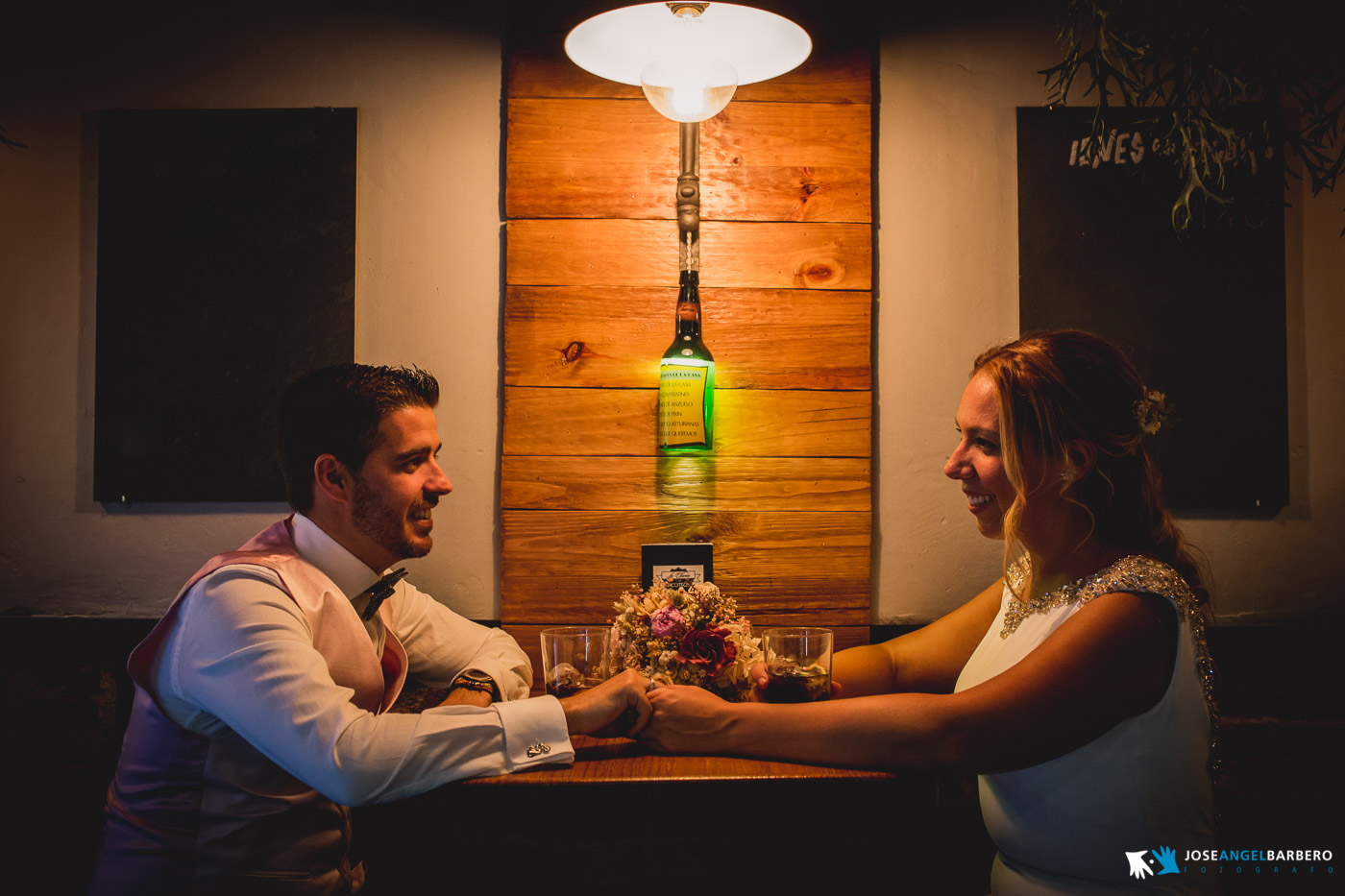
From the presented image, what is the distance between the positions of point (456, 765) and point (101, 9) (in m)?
2.61

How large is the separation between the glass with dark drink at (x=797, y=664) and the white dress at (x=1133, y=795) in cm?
44

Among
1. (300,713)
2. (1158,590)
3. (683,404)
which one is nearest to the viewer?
(300,713)

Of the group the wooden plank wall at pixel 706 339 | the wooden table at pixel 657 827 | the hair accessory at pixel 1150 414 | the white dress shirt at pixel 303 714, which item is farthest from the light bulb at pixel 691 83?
the wooden table at pixel 657 827

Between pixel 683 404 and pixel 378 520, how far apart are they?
874mm

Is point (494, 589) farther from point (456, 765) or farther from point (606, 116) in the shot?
point (606, 116)

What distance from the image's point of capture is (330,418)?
5.79 feet

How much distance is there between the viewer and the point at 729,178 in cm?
235

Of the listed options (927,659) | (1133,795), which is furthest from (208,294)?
(1133,795)

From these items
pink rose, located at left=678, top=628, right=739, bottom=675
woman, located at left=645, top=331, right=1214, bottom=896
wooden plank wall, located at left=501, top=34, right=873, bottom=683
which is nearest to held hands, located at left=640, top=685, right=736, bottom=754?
woman, located at left=645, top=331, right=1214, bottom=896

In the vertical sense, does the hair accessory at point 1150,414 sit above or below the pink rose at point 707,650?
above

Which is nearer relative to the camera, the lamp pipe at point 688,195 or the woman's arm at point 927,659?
the woman's arm at point 927,659

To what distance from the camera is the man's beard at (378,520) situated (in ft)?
Result: 5.78

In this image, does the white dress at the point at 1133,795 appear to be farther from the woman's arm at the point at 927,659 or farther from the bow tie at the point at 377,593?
the bow tie at the point at 377,593

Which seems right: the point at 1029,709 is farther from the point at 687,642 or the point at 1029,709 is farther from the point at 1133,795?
the point at 687,642
